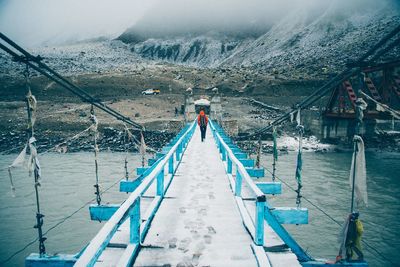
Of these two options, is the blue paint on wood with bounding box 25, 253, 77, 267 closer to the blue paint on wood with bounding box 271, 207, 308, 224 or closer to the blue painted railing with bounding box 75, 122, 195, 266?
the blue painted railing with bounding box 75, 122, 195, 266

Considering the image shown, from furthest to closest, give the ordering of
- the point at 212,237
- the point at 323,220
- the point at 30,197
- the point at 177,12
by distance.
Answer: the point at 177,12, the point at 30,197, the point at 323,220, the point at 212,237

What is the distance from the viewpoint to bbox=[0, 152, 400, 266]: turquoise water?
1152cm

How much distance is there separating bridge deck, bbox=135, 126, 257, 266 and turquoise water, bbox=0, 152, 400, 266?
6253 mm

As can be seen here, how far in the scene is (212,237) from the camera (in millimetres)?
4488

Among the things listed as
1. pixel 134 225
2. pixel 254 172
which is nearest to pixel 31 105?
pixel 134 225

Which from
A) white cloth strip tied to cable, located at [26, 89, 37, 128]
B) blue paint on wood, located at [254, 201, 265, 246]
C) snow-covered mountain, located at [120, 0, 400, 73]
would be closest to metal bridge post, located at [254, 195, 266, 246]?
Result: blue paint on wood, located at [254, 201, 265, 246]

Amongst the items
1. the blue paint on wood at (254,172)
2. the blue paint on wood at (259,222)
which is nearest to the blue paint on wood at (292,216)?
the blue paint on wood at (259,222)

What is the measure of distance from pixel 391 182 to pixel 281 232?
18.8 meters

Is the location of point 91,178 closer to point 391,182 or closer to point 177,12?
point 391,182

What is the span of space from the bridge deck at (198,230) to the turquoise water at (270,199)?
625 centimetres

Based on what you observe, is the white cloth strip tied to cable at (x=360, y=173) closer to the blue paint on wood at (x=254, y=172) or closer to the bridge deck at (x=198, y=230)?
the bridge deck at (x=198, y=230)

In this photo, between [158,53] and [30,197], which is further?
[158,53]

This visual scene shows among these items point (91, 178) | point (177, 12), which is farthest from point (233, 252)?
point (177, 12)

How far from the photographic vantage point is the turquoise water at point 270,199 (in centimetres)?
1152
